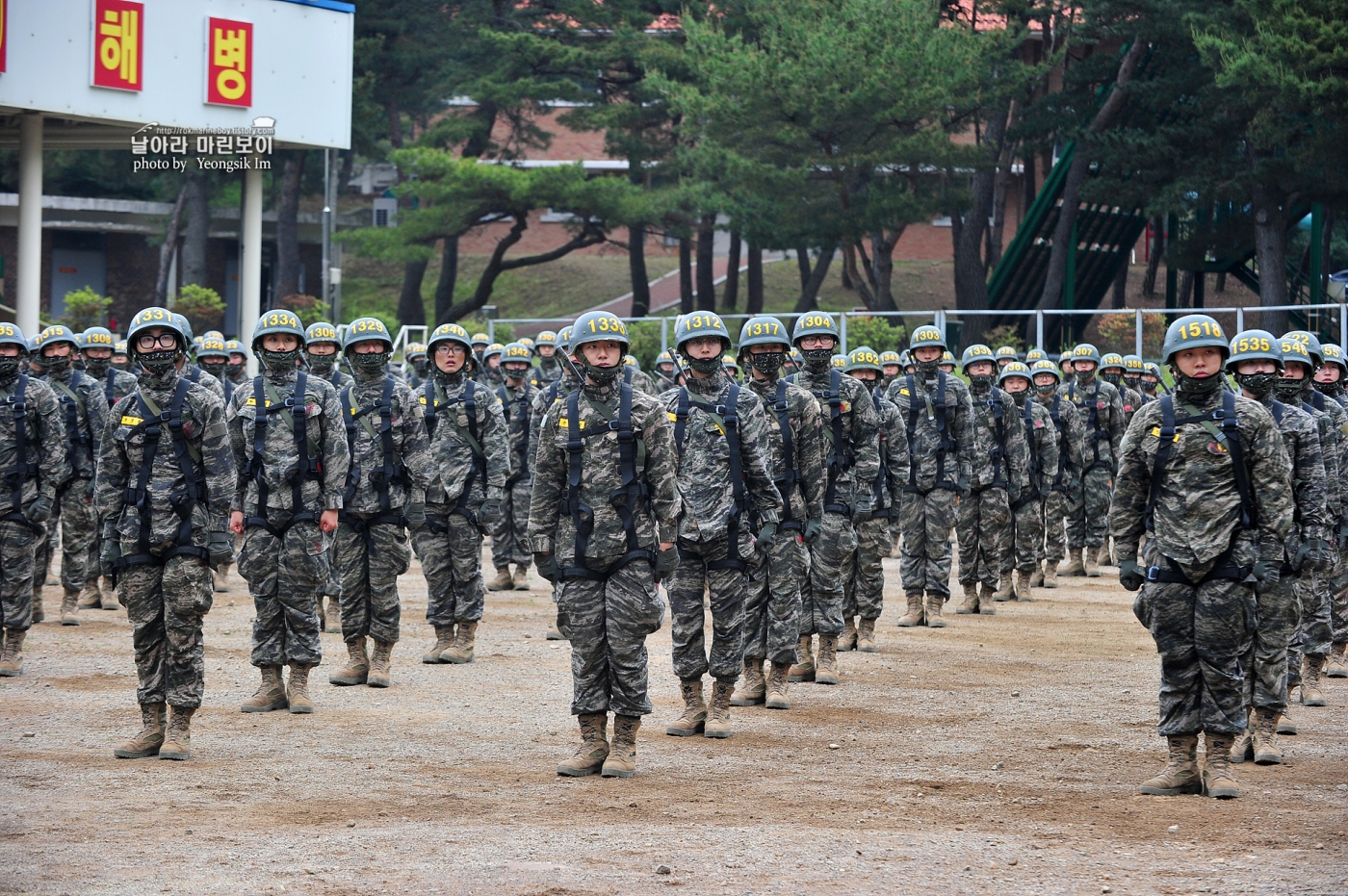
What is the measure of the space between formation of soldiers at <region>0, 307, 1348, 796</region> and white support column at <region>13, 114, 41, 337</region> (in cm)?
1375

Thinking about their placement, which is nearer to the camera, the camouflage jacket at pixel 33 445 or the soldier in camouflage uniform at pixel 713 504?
the soldier in camouflage uniform at pixel 713 504

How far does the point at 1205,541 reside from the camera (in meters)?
8.15

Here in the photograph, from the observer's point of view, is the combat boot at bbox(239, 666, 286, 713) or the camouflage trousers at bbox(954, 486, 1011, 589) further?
the camouflage trousers at bbox(954, 486, 1011, 589)

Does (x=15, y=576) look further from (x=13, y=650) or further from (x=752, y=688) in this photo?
(x=752, y=688)

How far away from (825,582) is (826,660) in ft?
2.60

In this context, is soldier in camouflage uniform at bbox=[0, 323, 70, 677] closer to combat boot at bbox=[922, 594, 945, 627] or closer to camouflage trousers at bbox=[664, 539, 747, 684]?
camouflage trousers at bbox=[664, 539, 747, 684]

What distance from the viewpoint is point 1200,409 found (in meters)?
8.30

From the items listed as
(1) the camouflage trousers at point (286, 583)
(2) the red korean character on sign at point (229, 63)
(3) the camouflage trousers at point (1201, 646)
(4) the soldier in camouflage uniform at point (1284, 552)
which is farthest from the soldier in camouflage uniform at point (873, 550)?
(2) the red korean character on sign at point (229, 63)

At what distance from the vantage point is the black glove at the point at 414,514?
11766 millimetres

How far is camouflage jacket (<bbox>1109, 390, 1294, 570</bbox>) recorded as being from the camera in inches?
320

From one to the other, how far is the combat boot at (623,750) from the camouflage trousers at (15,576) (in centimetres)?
558

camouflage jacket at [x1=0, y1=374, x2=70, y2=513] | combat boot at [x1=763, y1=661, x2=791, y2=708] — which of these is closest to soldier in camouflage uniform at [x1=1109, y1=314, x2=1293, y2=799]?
combat boot at [x1=763, y1=661, x2=791, y2=708]

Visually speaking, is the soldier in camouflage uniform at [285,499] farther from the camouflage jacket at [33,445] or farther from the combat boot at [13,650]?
the combat boot at [13,650]

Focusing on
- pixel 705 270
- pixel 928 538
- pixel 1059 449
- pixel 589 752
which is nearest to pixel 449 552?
pixel 589 752
